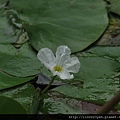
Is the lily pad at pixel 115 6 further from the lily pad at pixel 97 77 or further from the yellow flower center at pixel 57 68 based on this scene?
the yellow flower center at pixel 57 68

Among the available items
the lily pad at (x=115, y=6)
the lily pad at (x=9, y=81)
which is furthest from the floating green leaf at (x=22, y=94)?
the lily pad at (x=115, y=6)

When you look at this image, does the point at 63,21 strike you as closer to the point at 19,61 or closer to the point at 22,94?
the point at 19,61

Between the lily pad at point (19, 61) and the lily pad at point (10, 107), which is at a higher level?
the lily pad at point (10, 107)

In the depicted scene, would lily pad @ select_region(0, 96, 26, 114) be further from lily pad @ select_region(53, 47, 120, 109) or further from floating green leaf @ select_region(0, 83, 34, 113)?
lily pad @ select_region(53, 47, 120, 109)

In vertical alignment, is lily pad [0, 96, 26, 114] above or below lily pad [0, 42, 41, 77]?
above

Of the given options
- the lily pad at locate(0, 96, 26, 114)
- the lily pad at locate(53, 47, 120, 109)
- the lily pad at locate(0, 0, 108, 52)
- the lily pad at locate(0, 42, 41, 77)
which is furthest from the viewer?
the lily pad at locate(0, 0, 108, 52)

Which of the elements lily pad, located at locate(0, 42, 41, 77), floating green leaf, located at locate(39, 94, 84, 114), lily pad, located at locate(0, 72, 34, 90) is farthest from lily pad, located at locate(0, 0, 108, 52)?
floating green leaf, located at locate(39, 94, 84, 114)

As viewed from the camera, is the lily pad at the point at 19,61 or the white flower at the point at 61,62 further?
the lily pad at the point at 19,61

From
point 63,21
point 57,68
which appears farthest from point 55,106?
point 63,21
